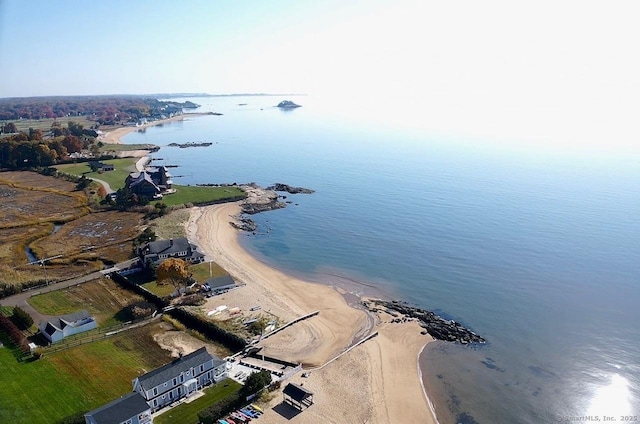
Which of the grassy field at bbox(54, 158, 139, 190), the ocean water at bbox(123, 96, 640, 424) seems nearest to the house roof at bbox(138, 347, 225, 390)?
the ocean water at bbox(123, 96, 640, 424)

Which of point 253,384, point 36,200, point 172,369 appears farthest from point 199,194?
point 253,384

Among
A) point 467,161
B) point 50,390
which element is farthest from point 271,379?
point 467,161

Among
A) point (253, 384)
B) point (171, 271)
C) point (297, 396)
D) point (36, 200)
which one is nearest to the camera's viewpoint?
point (297, 396)

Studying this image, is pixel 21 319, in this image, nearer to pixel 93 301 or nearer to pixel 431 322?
pixel 93 301

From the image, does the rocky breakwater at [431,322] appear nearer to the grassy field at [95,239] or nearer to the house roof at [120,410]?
the house roof at [120,410]

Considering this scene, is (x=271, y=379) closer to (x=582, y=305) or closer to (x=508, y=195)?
Result: (x=582, y=305)
